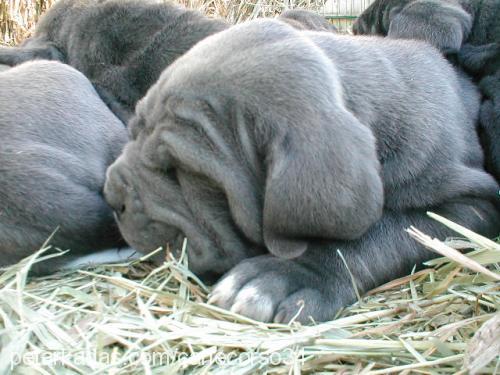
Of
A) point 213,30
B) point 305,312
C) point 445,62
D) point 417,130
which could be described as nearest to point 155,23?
point 213,30

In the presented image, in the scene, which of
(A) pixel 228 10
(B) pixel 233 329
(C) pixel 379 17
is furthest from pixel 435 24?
(A) pixel 228 10

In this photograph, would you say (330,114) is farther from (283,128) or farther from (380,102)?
(380,102)

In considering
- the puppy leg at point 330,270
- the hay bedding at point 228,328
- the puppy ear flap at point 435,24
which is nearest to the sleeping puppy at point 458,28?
the puppy ear flap at point 435,24

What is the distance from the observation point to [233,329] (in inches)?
92.0

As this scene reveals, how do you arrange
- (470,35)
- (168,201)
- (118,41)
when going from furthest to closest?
(118,41)
(470,35)
(168,201)

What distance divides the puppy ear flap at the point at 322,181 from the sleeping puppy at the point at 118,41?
185 centimetres

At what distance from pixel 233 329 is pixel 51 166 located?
4.00 feet

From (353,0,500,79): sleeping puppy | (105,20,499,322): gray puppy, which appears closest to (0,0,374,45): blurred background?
(353,0,500,79): sleeping puppy

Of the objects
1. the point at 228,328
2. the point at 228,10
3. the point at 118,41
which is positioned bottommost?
the point at 228,10

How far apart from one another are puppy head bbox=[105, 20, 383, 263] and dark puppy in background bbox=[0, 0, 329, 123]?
148 centimetres

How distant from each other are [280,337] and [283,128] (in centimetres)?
75

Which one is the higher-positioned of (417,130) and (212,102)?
(212,102)

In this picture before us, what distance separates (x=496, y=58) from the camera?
3695 mm

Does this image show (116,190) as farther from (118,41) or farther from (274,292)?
(118,41)
